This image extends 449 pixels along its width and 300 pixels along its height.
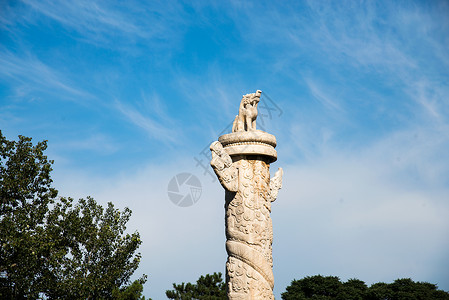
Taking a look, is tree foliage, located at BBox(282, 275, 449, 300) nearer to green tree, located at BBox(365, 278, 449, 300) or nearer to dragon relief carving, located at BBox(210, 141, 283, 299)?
green tree, located at BBox(365, 278, 449, 300)

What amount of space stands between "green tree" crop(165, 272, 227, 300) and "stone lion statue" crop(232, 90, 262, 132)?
7106 mm

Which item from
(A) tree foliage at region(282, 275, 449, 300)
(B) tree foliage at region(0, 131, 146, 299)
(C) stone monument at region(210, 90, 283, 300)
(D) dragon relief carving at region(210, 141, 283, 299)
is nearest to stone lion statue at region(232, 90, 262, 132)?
(C) stone monument at region(210, 90, 283, 300)

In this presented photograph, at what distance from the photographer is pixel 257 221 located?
6559 millimetres

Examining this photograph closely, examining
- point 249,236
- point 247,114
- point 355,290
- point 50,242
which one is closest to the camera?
point 249,236

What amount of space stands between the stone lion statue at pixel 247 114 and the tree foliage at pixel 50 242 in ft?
20.8

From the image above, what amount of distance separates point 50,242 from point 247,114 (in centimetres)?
678

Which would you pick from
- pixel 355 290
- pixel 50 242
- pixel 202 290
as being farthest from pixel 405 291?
pixel 50 242

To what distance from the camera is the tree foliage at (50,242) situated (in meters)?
11.0

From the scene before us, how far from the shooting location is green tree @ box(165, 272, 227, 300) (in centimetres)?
1304

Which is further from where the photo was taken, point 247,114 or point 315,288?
point 315,288

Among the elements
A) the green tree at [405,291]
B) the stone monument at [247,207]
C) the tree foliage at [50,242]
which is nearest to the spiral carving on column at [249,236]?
the stone monument at [247,207]

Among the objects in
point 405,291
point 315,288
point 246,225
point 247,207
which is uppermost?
point 315,288

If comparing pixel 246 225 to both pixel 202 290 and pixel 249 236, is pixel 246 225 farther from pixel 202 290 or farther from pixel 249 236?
pixel 202 290

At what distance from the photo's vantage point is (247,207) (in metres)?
6.55
